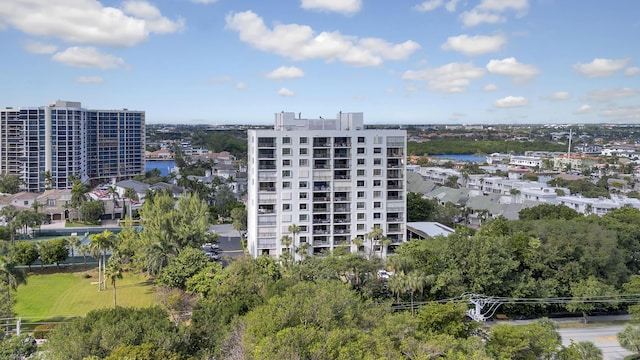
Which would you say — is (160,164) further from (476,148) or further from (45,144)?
(476,148)

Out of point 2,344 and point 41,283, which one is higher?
point 2,344

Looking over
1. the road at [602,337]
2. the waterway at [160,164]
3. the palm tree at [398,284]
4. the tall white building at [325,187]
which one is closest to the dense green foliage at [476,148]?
the waterway at [160,164]

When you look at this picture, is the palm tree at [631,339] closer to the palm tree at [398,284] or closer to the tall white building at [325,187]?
the palm tree at [398,284]

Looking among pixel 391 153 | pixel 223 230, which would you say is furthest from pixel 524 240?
pixel 223 230

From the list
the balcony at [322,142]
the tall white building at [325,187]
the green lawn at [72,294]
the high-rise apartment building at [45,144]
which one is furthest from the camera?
the high-rise apartment building at [45,144]

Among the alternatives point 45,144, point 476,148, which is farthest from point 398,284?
point 476,148

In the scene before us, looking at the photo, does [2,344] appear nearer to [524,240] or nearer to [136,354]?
[136,354]
